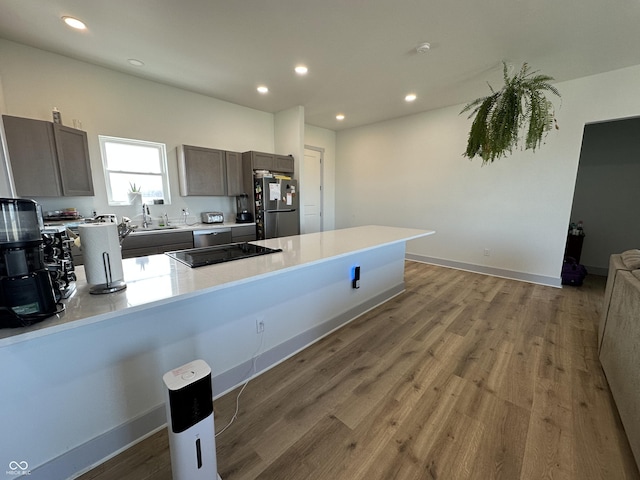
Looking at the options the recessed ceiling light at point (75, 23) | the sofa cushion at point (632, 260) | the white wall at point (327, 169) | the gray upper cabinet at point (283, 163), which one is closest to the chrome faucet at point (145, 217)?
the recessed ceiling light at point (75, 23)

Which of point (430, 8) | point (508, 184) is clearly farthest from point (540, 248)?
point (430, 8)

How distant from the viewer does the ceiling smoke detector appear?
2.57 meters

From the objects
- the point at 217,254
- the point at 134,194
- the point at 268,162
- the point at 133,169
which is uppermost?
the point at 268,162

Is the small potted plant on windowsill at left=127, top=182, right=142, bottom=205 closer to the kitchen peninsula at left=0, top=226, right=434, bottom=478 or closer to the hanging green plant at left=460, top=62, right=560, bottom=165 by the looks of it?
the kitchen peninsula at left=0, top=226, right=434, bottom=478

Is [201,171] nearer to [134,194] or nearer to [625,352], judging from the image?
[134,194]

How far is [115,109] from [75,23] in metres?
1.09

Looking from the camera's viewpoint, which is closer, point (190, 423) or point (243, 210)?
point (190, 423)

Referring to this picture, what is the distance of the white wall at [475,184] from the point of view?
3.36 meters

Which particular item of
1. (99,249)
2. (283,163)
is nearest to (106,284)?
(99,249)

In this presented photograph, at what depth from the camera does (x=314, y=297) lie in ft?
7.35

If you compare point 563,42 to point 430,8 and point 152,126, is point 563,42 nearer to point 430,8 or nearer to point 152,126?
point 430,8

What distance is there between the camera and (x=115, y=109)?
3.26 m

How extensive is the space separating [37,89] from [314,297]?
378 cm

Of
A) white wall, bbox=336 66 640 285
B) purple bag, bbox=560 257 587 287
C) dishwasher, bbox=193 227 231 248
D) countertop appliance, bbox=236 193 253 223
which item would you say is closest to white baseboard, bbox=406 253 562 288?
white wall, bbox=336 66 640 285
